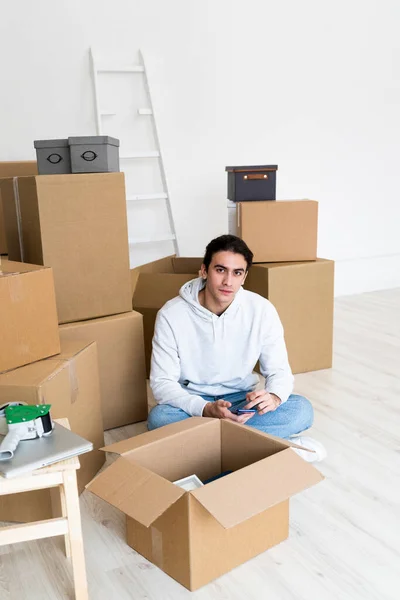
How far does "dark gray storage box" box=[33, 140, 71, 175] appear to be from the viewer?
216 centimetres

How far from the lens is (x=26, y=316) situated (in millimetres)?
1723

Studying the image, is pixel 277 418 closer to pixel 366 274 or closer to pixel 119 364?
pixel 119 364

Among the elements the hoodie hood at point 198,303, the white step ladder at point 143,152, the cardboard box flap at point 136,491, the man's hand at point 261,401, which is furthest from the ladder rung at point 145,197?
the cardboard box flap at point 136,491

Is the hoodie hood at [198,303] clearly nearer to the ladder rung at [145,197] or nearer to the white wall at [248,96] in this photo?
the ladder rung at [145,197]

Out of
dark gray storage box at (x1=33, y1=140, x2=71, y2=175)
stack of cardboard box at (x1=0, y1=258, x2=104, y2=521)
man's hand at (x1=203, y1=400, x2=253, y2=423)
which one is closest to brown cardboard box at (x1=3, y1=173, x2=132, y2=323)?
dark gray storage box at (x1=33, y1=140, x2=71, y2=175)

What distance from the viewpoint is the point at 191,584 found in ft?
4.52

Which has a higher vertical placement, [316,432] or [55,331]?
[55,331]

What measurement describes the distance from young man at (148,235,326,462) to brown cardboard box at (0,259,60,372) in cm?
38

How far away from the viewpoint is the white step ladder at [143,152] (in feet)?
10.9

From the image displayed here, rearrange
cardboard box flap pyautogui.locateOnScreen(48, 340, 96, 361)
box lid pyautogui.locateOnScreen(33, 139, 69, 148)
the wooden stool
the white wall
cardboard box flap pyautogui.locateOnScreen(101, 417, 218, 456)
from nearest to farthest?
1. the wooden stool
2. cardboard box flap pyautogui.locateOnScreen(101, 417, 218, 456)
3. cardboard box flap pyautogui.locateOnScreen(48, 340, 96, 361)
4. box lid pyautogui.locateOnScreen(33, 139, 69, 148)
5. the white wall

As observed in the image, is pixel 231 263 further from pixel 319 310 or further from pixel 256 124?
pixel 256 124

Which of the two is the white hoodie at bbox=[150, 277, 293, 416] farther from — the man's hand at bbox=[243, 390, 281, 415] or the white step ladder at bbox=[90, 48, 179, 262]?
the white step ladder at bbox=[90, 48, 179, 262]

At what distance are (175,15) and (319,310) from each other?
2043 mm

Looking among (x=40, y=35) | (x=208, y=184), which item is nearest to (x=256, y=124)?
(x=208, y=184)
